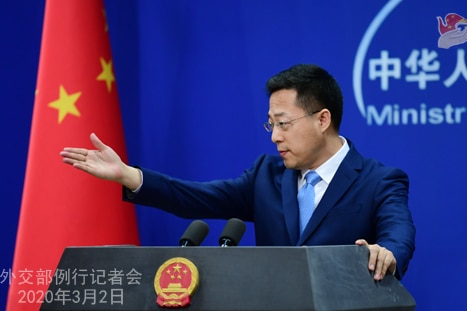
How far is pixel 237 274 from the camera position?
5.29 ft

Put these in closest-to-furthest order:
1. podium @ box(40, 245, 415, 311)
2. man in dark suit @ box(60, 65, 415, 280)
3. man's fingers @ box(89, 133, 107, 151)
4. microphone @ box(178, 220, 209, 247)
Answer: podium @ box(40, 245, 415, 311)
microphone @ box(178, 220, 209, 247)
man's fingers @ box(89, 133, 107, 151)
man in dark suit @ box(60, 65, 415, 280)

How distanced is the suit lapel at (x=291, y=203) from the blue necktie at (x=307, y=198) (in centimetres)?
2

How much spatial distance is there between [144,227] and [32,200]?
2.18ft

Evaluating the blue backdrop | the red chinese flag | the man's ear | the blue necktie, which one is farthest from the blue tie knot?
the red chinese flag

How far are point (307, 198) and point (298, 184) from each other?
4.0 inches

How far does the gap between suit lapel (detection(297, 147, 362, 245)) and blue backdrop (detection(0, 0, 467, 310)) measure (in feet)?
2.61

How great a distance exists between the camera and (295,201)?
2311 millimetres

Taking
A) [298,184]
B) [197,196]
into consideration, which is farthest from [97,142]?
[298,184]

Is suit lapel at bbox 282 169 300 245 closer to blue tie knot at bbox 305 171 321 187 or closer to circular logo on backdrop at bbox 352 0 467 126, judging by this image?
blue tie knot at bbox 305 171 321 187

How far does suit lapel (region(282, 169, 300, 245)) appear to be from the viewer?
7.36 feet

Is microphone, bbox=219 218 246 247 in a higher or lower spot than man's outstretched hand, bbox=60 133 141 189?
lower

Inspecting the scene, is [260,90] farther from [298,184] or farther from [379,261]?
[379,261]

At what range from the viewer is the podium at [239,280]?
5.15ft

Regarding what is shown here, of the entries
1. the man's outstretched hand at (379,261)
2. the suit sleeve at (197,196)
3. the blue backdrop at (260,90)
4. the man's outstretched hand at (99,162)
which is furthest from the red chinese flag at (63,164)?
the man's outstretched hand at (379,261)
